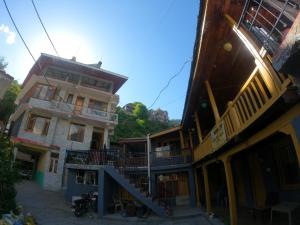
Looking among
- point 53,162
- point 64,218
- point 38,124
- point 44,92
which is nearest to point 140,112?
point 44,92

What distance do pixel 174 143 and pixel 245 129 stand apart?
1515cm

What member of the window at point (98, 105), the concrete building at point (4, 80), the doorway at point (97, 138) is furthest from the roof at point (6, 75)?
the window at point (98, 105)

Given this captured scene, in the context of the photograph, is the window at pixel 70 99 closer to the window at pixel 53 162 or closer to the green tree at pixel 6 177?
the window at pixel 53 162

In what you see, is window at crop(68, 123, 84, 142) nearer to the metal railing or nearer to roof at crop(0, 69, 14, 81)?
roof at crop(0, 69, 14, 81)

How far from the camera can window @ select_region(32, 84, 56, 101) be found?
2398 centimetres

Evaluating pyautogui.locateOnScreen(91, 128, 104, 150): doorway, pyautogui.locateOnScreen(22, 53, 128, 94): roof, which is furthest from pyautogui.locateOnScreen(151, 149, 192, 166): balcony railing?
pyautogui.locateOnScreen(22, 53, 128, 94): roof

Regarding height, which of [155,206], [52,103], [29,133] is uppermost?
[52,103]

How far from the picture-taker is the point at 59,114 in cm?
2347

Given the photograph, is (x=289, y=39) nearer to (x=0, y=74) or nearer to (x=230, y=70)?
(x=230, y=70)

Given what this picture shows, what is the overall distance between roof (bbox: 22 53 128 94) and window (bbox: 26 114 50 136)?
5.18m

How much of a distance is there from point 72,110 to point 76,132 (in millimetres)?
2377

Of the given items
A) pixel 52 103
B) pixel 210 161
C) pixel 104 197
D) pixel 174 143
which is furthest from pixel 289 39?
pixel 52 103

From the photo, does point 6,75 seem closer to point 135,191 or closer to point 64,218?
point 64,218

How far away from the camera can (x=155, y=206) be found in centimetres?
1326
